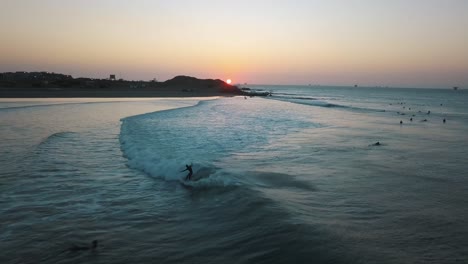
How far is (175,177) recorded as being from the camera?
13055 millimetres

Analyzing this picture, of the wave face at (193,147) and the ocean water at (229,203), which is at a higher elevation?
the wave face at (193,147)

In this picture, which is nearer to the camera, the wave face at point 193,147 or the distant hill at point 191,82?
the wave face at point 193,147

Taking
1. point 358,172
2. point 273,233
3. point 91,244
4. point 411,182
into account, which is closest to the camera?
point 91,244

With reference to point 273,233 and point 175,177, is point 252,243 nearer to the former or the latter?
point 273,233

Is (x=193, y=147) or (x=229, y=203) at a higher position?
(x=193, y=147)

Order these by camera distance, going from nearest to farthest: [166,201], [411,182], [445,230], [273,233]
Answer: [273,233] < [445,230] < [166,201] < [411,182]

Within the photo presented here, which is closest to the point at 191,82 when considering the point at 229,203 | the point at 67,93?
the point at 67,93

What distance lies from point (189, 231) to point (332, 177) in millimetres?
6947

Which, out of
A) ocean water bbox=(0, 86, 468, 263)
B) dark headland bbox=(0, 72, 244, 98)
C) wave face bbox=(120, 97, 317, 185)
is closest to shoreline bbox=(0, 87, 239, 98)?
dark headland bbox=(0, 72, 244, 98)

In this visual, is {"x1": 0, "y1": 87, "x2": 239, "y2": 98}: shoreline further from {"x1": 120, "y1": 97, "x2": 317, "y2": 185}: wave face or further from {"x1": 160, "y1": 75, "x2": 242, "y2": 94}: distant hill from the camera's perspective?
{"x1": 160, "y1": 75, "x2": 242, "y2": 94}: distant hill

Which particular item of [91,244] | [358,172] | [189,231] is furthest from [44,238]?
[358,172]

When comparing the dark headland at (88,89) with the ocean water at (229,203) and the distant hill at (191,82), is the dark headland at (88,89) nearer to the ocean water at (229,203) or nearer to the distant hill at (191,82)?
the distant hill at (191,82)

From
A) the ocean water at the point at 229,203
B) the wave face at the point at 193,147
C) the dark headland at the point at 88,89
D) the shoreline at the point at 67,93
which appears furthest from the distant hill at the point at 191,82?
the ocean water at the point at 229,203

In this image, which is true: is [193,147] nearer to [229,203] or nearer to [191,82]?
[229,203]
